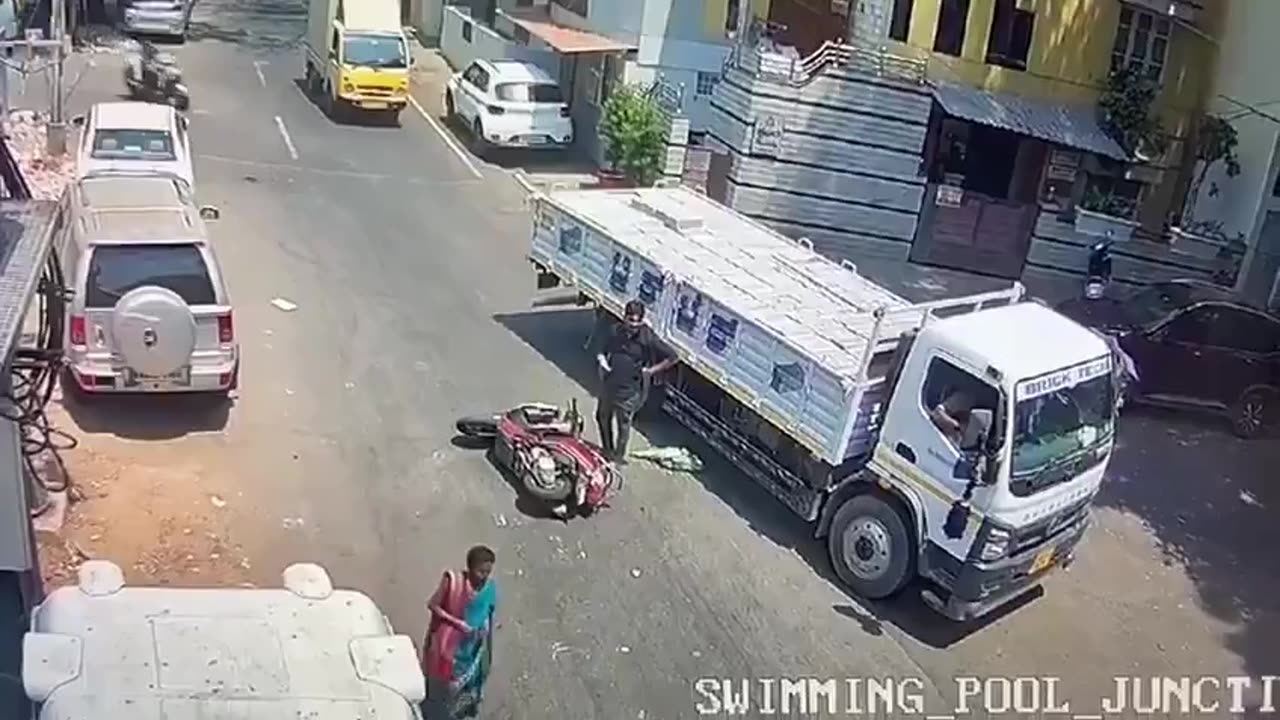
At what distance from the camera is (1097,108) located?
24578 mm

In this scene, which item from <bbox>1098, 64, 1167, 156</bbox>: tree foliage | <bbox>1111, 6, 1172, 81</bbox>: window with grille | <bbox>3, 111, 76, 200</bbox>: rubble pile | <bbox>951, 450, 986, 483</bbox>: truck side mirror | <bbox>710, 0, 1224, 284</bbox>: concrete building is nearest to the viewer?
<bbox>951, 450, 986, 483</bbox>: truck side mirror

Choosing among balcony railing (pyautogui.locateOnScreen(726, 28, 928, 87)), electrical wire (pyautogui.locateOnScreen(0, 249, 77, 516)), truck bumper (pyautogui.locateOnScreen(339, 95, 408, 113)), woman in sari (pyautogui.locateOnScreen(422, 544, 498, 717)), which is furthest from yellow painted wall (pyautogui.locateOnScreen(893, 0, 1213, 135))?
woman in sari (pyautogui.locateOnScreen(422, 544, 498, 717))

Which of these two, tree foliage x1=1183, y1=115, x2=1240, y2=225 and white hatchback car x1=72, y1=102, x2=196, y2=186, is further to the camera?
tree foliage x1=1183, y1=115, x2=1240, y2=225

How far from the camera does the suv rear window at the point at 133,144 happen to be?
1809 cm

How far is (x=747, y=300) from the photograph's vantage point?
42.9 ft

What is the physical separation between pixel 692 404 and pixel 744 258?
1.77 meters

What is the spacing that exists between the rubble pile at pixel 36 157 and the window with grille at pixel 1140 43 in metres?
17.0

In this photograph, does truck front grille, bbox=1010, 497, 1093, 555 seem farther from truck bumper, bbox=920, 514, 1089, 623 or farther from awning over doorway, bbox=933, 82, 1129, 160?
awning over doorway, bbox=933, 82, 1129, 160

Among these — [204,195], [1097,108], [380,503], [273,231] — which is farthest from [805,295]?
[1097,108]

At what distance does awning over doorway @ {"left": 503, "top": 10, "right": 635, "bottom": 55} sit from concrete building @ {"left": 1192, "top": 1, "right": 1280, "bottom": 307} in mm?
10166

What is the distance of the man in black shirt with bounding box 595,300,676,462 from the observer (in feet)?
42.1

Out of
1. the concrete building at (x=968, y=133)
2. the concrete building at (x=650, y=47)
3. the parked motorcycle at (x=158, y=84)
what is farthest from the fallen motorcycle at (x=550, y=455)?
the parked motorcycle at (x=158, y=84)

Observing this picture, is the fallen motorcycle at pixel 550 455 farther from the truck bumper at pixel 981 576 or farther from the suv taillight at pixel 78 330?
the suv taillight at pixel 78 330

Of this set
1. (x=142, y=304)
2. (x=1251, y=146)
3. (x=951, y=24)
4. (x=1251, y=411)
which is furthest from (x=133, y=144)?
(x=1251, y=146)
